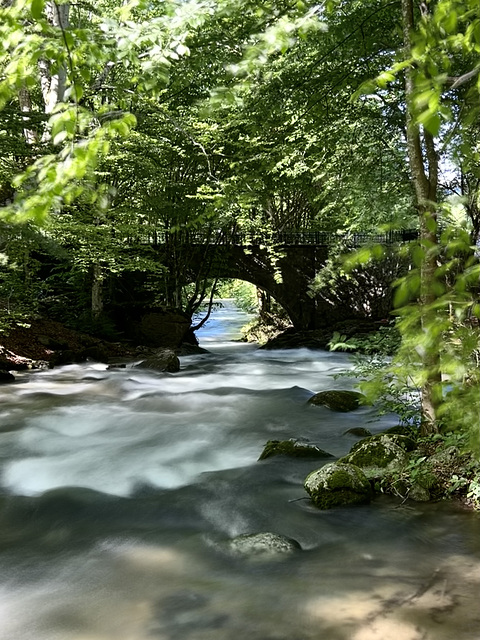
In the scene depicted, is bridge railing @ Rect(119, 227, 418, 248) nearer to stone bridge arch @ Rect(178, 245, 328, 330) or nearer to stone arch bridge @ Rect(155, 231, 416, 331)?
stone arch bridge @ Rect(155, 231, 416, 331)

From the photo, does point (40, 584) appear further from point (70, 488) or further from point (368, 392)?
point (368, 392)

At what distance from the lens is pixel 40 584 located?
3.90m

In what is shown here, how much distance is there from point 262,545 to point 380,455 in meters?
1.59

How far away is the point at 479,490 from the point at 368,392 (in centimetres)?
313

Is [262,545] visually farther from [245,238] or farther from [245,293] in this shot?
[245,293]

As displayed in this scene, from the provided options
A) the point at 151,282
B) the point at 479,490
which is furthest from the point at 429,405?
the point at 151,282

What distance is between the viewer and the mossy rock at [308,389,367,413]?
8766 mm

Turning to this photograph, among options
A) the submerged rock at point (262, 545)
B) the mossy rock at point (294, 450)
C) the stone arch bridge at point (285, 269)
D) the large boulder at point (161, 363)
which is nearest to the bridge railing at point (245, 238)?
the stone arch bridge at point (285, 269)

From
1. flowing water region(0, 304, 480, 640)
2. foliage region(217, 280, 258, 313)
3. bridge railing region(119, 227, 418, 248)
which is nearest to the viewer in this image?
flowing water region(0, 304, 480, 640)

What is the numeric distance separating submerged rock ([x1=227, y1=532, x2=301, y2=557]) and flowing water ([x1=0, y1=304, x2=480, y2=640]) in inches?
2.8

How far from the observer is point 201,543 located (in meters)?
4.46

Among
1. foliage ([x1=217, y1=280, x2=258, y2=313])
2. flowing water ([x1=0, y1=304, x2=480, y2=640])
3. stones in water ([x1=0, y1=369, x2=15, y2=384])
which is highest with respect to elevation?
foliage ([x1=217, y1=280, x2=258, y2=313])

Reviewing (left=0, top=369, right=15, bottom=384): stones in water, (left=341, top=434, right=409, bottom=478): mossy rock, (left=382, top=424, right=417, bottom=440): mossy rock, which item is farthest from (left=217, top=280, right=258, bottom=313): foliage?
(left=341, top=434, right=409, bottom=478): mossy rock

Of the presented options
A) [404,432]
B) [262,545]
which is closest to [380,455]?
[404,432]
